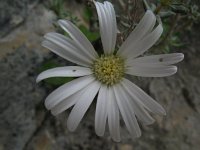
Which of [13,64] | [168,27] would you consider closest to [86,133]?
[13,64]

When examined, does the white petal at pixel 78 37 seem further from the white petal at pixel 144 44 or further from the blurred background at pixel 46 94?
the blurred background at pixel 46 94

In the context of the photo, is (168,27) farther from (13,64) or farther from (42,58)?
(13,64)

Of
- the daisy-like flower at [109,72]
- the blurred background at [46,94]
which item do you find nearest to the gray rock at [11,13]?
the blurred background at [46,94]

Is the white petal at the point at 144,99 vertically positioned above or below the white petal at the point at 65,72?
below

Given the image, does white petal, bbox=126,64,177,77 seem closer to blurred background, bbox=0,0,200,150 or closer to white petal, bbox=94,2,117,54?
white petal, bbox=94,2,117,54

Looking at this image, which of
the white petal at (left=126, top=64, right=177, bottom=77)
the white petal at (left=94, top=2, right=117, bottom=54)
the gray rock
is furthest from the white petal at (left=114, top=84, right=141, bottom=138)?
the gray rock

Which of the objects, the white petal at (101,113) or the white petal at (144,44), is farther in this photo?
the white petal at (101,113)

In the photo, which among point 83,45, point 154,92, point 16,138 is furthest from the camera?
point 154,92
